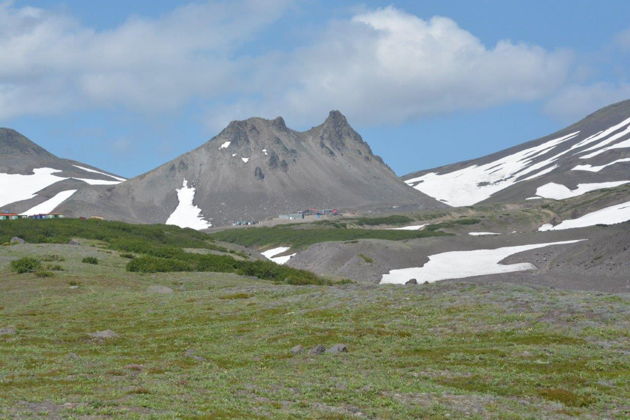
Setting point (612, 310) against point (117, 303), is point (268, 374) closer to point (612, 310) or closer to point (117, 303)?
point (612, 310)

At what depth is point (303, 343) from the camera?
43.9 m

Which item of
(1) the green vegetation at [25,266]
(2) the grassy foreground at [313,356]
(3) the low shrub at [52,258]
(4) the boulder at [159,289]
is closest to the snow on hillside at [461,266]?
(3) the low shrub at [52,258]

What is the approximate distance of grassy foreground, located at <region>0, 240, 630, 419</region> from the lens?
27.5 metres

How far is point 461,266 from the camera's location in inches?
6004

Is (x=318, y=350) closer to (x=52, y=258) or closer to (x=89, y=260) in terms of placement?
(x=89, y=260)

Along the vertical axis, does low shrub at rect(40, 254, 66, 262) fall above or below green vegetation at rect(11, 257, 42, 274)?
above

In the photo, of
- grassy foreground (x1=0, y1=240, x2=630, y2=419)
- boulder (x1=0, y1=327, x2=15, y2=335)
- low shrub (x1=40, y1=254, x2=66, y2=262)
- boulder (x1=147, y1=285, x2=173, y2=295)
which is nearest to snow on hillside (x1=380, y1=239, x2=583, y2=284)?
low shrub (x1=40, y1=254, x2=66, y2=262)

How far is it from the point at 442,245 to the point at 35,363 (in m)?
148

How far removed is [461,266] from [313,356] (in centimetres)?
A: 11705

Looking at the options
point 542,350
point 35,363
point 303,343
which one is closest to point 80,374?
point 35,363

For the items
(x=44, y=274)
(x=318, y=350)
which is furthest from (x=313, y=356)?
(x=44, y=274)

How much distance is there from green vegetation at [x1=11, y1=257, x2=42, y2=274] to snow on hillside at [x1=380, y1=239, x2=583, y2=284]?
71.6 metres

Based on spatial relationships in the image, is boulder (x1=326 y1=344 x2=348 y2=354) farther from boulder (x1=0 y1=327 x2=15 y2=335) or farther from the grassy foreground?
boulder (x1=0 y1=327 x2=15 y2=335)

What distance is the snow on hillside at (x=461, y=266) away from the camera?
464 ft
